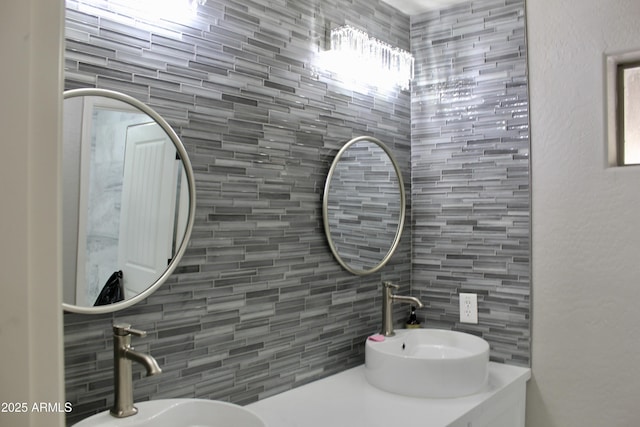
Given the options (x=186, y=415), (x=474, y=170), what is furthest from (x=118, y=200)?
(x=474, y=170)

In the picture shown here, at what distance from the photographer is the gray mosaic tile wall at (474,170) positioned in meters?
2.13

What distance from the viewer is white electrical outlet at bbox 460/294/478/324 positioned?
2.22 meters

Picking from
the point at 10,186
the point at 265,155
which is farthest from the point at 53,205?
the point at 265,155

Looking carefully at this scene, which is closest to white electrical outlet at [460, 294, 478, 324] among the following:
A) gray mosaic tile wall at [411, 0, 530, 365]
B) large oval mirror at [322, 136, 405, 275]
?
gray mosaic tile wall at [411, 0, 530, 365]

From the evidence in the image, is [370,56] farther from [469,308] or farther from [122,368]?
[122,368]

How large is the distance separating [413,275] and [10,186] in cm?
217

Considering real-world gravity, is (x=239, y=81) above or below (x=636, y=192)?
above

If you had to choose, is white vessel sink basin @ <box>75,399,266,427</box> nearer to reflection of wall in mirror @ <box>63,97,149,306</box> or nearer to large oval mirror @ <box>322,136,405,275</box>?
reflection of wall in mirror @ <box>63,97,149,306</box>

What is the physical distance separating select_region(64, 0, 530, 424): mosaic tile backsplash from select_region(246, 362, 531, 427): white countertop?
0.07 m

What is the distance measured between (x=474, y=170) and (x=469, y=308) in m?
0.62

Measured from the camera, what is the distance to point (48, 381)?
1.29ft

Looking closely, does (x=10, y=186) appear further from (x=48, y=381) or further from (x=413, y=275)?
(x=413, y=275)

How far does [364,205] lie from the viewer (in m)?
2.12

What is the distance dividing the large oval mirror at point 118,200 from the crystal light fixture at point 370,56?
2.87 ft
